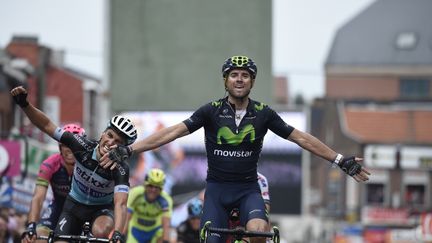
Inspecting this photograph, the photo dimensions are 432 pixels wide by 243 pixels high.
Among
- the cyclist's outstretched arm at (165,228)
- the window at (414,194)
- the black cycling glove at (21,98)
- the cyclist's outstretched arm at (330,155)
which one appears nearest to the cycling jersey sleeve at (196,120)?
the cyclist's outstretched arm at (330,155)

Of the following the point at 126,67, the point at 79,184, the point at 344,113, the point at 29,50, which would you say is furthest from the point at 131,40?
the point at 344,113

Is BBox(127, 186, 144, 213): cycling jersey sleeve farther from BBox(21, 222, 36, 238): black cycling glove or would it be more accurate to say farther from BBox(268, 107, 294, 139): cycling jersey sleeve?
BBox(268, 107, 294, 139): cycling jersey sleeve

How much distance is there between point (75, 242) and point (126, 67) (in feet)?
132

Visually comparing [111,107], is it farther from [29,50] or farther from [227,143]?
[227,143]

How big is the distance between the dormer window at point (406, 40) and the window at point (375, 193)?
4036 centimetres

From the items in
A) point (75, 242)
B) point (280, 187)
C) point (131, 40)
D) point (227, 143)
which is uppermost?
point (131, 40)

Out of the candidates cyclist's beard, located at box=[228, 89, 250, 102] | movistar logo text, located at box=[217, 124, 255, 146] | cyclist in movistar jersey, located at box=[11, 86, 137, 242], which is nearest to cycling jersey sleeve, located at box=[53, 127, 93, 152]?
cyclist in movistar jersey, located at box=[11, 86, 137, 242]

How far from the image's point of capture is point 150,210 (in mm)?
17812

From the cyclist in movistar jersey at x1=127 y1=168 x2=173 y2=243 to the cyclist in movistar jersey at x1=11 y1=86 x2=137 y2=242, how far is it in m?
3.58

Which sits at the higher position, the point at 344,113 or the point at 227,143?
the point at 344,113

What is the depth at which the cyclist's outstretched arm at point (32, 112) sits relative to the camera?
11.9 meters

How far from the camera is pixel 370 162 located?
89.4 metres

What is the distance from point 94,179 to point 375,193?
3088 inches

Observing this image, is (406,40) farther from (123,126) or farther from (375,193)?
(123,126)
